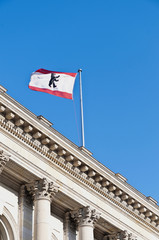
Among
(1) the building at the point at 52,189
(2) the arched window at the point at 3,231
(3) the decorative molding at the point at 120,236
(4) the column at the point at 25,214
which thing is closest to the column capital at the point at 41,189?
(1) the building at the point at 52,189

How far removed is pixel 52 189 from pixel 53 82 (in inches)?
357

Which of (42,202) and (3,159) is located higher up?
(3,159)

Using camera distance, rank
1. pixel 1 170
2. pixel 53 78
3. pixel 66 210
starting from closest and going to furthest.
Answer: pixel 1 170, pixel 66 210, pixel 53 78

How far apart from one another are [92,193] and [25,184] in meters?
5.88

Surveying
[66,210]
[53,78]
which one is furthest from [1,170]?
[53,78]

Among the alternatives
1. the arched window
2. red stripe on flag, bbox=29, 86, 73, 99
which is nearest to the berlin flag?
red stripe on flag, bbox=29, 86, 73, 99

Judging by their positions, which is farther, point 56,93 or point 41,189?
point 56,93

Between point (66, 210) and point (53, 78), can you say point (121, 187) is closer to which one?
point (66, 210)

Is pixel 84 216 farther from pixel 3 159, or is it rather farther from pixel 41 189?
pixel 3 159

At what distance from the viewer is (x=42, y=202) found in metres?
42.1

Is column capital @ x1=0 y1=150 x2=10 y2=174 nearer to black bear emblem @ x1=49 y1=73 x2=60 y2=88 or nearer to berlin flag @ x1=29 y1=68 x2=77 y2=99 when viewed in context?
berlin flag @ x1=29 y1=68 x2=77 y2=99

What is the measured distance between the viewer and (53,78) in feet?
160

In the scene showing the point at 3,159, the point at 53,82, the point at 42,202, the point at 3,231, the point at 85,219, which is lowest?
the point at 3,231

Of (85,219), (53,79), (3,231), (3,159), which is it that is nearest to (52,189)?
(3,231)
